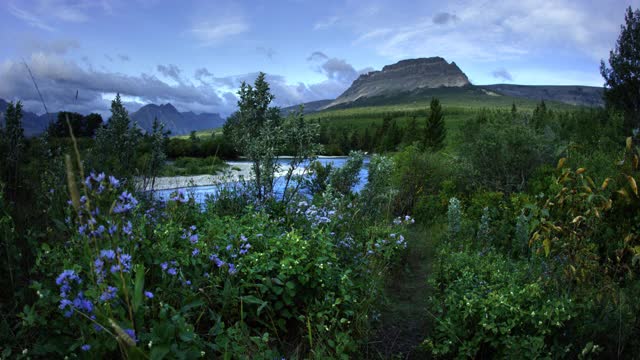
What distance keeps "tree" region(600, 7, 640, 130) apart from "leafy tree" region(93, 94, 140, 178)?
3367 centimetres

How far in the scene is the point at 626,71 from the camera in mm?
30328

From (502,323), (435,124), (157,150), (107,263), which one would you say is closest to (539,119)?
(157,150)

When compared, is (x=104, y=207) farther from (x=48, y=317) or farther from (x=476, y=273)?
(x=476, y=273)

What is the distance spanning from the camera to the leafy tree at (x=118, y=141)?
17.6 feet

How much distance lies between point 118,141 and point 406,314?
4.55 m

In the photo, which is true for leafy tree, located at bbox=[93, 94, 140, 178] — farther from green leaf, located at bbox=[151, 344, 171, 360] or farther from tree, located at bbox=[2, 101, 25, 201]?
green leaf, located at bbox=[151, 344, 171, 360]

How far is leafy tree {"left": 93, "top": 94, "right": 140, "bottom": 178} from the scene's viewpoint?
538cm

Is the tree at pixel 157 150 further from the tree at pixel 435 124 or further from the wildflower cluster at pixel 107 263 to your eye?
the tree at pixel 435 124

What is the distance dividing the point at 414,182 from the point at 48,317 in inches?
395

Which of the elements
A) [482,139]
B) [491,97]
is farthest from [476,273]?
[491,97]

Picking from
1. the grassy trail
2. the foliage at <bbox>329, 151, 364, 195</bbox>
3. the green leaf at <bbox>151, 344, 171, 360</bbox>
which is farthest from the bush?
the foliage at <bbox>329, 151, 364, 195</bbox>

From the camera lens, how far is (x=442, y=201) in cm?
942

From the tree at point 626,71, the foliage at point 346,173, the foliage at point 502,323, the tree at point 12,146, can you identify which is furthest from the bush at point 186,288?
the tree at point 626,71

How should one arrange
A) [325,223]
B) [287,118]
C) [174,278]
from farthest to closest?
[287,118] < [325,223] < [174,278]
